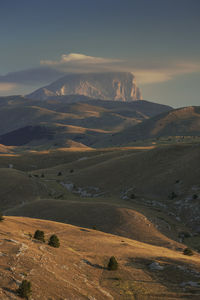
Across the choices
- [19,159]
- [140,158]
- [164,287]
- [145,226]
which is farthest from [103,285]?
[19,159]

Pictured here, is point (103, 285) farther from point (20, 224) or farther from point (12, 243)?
point (20, 224)

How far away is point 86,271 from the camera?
2623 centimetres

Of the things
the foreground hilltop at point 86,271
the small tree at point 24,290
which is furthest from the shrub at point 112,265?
the small tree at point 24,290

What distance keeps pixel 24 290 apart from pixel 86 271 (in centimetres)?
778

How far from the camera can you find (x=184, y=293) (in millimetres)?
24797

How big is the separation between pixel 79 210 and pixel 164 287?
36.1 metres

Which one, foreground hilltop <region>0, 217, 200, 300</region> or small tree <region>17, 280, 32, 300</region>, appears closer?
small tree <region>17, 280, 32, 300</region>

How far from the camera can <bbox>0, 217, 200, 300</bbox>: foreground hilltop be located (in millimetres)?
21641

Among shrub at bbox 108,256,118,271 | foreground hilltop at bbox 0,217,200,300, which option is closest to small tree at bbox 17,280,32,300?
foreground hilltop at bbox 0,217,200,300

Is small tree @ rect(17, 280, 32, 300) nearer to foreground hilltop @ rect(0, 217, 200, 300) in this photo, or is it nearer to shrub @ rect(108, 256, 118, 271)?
foreground hilltop @ rect(0, 217, 200, 300)

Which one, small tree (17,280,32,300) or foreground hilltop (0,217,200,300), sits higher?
small tree (17,280,32,300)

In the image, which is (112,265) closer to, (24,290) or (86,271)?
(86,271)

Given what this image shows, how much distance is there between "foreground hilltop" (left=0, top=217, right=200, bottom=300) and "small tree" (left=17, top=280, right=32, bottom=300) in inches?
12.9

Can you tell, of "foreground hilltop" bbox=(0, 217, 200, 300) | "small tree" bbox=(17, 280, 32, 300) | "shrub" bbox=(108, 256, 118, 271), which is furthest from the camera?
"shrub" bbox=(108, 256, 118, 271)
